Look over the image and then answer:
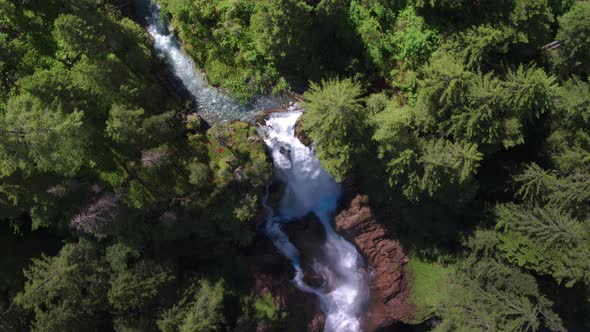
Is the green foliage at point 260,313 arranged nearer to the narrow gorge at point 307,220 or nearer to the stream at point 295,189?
the narrow gorge at point 307,220

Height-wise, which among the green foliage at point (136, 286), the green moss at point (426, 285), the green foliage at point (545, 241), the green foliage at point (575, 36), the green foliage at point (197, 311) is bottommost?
the green moss at point (426, 285)

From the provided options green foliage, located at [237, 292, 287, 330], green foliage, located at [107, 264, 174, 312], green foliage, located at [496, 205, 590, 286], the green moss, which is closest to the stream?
green foliage, located at [237, 292, 287, 330]

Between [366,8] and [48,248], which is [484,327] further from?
[48,248]

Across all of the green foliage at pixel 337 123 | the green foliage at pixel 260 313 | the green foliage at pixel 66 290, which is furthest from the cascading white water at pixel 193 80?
the green foliage at pixel 260 313

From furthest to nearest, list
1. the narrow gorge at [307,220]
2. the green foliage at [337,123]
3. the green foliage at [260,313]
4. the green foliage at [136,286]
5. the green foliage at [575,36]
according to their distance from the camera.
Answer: the narrow gorge at [307,220]
the green foliage at [260,313]
the green foliage at [136,286]
the green foliage at [575,36]
the green foliage at [337,123]

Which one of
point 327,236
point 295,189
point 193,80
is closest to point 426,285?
point 327,236

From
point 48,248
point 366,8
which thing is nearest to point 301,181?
point 366,8
